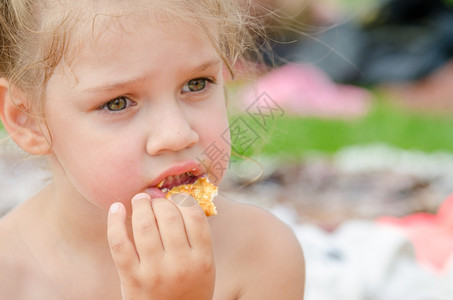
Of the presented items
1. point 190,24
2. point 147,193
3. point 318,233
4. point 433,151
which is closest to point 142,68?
point 190,24

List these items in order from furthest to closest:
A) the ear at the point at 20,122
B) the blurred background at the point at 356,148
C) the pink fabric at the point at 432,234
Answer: the pink fabric at the point at 432,234 → the blurred background at the point at 356,148 → the ear at the point at 20,122

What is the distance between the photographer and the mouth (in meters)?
1.73

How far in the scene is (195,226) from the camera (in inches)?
64.1

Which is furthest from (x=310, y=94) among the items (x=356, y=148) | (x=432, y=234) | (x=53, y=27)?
(x=53, y=27)

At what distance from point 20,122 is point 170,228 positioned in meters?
0.63

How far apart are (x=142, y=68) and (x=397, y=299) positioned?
62.9 inches

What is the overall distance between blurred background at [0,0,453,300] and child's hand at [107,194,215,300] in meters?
0.82

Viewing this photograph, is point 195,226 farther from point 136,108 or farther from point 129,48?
point 129,48

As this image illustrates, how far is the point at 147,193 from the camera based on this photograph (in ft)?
5.68

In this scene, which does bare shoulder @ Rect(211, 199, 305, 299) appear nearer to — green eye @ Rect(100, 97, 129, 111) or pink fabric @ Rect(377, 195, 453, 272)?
green eye @ Rect(100, 97, 129, 111)

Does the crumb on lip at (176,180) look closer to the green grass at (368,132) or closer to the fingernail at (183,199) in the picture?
the fingernail at (183,199)

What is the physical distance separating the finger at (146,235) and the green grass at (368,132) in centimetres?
296

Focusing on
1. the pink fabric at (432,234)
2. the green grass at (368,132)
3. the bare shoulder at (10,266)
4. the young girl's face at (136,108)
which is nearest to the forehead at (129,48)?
the young girl's face at (136,108)

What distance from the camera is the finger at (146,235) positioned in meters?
1.59
